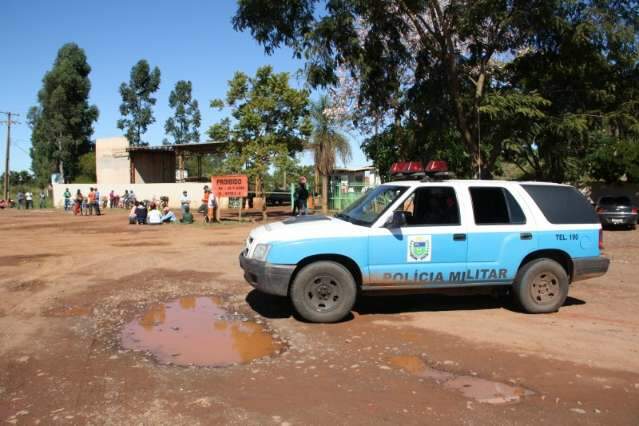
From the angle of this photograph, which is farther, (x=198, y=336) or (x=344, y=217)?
(x=344, y=217)

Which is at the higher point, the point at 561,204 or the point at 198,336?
the point at 561,204

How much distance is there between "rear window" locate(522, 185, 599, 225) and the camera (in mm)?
7285

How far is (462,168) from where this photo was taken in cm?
2795

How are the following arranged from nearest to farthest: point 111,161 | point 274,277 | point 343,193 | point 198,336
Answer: point 198,336, point 274,277, point 343,193, point 111,161

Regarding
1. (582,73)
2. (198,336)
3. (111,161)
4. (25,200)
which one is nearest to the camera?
(198,336)

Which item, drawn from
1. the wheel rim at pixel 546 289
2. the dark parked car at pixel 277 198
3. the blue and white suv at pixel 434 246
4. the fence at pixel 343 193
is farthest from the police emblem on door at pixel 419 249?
the dark parked car at pixel 277 198

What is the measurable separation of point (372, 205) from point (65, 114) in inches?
2034

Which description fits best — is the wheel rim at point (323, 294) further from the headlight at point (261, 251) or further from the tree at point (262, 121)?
the tree at point (262, 121)

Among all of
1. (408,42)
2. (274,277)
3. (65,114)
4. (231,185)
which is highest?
(65,114)

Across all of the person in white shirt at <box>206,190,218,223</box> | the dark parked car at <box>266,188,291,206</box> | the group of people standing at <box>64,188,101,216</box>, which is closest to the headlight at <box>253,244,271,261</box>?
the person in white shirt at <box>206,190,218,223</box>

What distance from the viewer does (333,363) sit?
520 centimetres

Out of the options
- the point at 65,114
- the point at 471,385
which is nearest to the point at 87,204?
the point at 65,114

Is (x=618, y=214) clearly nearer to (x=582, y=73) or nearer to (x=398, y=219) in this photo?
(x=582, y=73)

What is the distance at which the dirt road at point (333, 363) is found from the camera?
4117 mm
